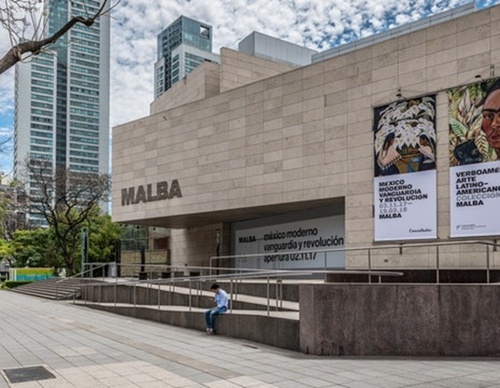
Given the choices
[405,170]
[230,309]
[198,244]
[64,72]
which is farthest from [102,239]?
[64,72]

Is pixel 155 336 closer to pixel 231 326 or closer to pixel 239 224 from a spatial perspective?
pixel 231 326

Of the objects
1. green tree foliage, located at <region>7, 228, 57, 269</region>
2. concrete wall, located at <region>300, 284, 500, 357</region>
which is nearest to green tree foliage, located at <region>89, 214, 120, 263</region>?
green tree foliage, located at <region>7, 228, 57, 269</region>

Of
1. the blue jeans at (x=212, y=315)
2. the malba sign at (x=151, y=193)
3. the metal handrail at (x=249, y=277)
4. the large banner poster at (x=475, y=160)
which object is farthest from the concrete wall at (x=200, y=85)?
the blue jeans at (x=212, y=315)

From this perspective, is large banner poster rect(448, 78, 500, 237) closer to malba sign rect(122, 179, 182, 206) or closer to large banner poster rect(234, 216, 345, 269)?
large banner poster rect(234, 216, 345, 269)

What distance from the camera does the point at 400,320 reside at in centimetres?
1059

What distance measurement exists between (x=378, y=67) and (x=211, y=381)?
1603 centimetres

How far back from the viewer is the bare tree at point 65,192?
142ft

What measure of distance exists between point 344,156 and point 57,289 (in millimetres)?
17855

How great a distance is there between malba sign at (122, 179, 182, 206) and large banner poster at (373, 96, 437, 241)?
37.9 ft

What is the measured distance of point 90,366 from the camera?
938 centimetres

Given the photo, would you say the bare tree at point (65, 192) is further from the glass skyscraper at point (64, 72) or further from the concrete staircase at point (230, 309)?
the glass skyscraper at point (64, 72)

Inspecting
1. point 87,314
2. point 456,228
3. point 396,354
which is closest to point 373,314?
point 396,354

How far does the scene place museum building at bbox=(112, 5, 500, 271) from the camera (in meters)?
18.4

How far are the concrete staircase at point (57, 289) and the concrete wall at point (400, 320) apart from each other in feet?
61.7
